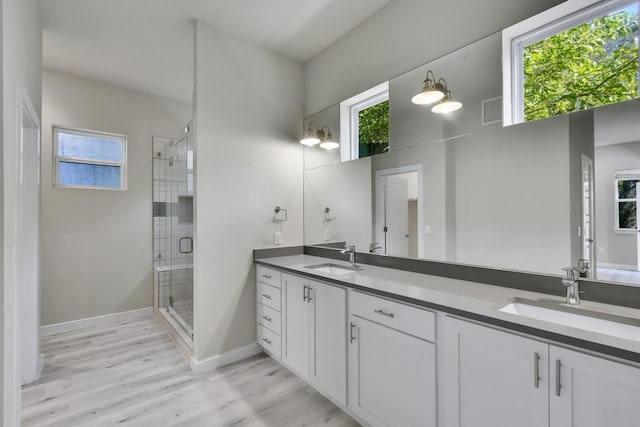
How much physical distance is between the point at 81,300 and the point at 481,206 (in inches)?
167

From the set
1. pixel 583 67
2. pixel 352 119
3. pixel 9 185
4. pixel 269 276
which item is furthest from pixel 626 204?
pixel 9 185

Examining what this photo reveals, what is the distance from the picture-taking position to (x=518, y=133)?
168cm

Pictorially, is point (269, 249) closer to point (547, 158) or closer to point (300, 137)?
point (300, 137)

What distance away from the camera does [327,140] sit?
2.92 metres

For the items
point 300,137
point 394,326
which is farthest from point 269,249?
point 394,326

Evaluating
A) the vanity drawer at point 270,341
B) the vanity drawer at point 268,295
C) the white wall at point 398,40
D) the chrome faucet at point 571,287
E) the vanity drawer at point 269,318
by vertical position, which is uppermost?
the white wall at point 398,40

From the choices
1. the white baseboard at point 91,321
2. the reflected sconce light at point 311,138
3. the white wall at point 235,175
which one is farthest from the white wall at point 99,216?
the reflected sconce light at point 311,138

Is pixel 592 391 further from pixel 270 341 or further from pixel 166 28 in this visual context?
pixel 166 28

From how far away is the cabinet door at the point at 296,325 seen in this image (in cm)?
217

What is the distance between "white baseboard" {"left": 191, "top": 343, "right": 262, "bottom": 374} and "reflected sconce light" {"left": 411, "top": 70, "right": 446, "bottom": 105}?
2.54 m

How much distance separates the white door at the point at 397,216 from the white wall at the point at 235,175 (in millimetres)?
1096

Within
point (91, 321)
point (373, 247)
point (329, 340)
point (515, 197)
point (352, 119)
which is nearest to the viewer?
point (515, 197)

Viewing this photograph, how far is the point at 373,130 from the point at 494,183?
1.09 metres

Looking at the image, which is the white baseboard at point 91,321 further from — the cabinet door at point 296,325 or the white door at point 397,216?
the white door at point 397,216
